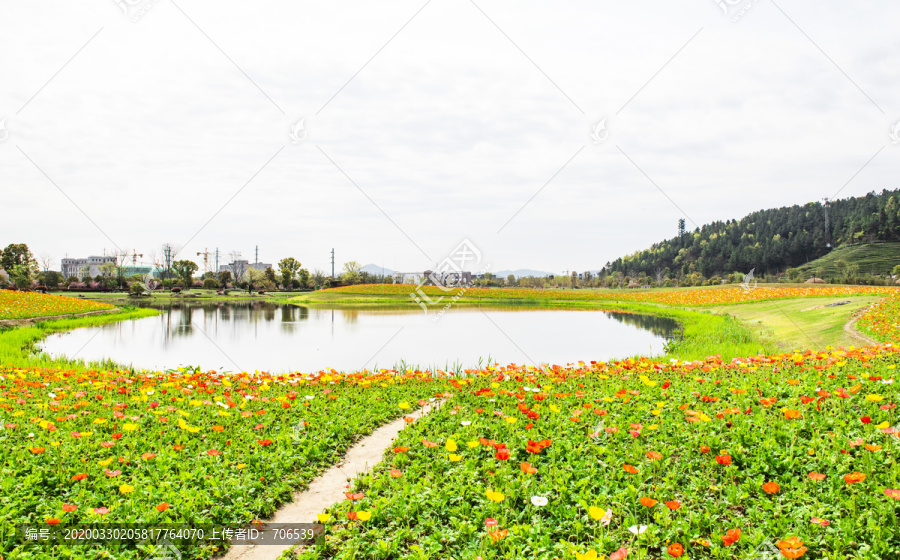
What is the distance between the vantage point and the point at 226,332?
60.7ft

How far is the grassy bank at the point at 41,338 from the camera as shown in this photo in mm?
10048

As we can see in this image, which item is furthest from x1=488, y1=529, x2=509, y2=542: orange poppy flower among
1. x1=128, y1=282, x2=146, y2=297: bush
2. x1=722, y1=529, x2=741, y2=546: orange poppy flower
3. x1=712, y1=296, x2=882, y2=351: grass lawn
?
x1=128, y1=282, x2=146, y2=297: bush

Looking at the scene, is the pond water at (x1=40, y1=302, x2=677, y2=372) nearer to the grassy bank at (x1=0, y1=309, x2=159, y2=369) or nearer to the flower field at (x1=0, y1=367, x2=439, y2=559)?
the grassy bank at (x1=0, y1=309, x2=159, y2=369)

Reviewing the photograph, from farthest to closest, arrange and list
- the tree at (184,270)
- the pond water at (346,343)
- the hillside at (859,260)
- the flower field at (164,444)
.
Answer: the hillside at (859,260) → the tree at (184,270) → the pond water at (346,343) → the flower field at (164,444)

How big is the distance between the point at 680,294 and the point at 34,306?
39478 millimetres

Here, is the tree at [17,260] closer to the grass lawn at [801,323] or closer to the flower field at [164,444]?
the flower field at [164,444]

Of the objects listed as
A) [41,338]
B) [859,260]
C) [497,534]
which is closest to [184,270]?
[41,338]

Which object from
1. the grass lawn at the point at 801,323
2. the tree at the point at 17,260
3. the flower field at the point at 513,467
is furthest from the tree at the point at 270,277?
the flower field at the point at 513,467

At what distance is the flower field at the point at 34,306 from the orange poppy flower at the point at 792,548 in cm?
2445

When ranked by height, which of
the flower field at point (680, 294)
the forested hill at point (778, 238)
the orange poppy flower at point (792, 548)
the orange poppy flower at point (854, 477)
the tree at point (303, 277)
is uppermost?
the forested hill at point (778, 238)

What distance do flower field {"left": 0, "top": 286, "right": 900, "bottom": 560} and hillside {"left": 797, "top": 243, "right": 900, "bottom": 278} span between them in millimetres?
76573

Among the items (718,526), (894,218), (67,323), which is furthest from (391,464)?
(894,218)

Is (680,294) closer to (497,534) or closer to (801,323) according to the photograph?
(801,323)

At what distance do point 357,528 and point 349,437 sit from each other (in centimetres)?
194
